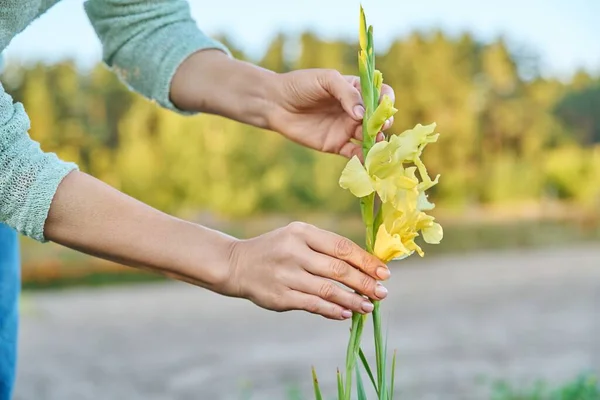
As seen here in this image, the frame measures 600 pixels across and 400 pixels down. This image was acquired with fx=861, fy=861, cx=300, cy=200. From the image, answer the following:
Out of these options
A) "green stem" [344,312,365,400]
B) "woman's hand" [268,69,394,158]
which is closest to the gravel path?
"woman's hand" [268,69,394,158]

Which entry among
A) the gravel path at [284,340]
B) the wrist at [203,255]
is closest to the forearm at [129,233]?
the wrist at [203,255]

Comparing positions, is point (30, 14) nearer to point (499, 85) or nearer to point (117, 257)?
point (117, 257)

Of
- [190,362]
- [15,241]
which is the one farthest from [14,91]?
[15,241]

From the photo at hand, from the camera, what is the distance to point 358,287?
0.93 meters

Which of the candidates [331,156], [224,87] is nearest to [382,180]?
[224,87]

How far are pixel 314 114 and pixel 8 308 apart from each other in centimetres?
67

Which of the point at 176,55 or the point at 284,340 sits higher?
the point at 284,340

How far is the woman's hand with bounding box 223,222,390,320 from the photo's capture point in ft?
3.01

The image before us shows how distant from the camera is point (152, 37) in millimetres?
1506

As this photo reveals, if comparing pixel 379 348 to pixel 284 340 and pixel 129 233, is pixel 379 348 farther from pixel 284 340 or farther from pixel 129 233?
pixel 284 340

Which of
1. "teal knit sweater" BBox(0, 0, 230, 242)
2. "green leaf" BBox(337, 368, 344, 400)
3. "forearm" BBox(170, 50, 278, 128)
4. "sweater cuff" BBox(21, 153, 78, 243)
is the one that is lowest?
"green leaf" BBox(337, 368, 344, 400)

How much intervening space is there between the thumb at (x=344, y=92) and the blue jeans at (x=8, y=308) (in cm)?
68

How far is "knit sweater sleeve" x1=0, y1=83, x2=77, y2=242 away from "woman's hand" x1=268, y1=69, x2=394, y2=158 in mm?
363

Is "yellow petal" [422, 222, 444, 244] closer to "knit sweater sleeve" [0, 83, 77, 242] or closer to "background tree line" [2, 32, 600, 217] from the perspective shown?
"knit sweater sleeve" [0, 83, 77, 242]
